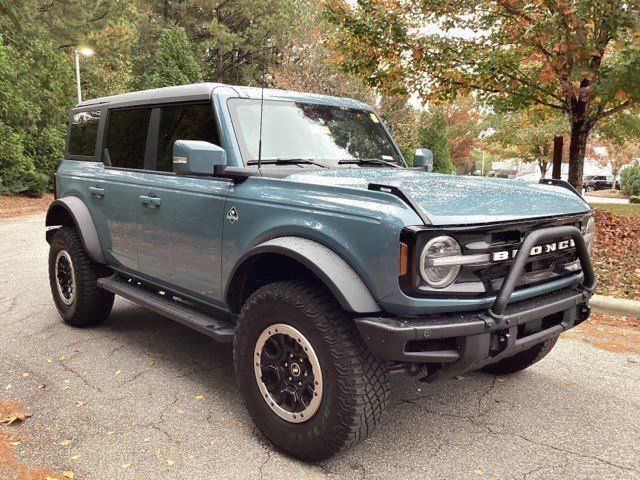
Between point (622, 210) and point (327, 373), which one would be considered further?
point (622, 210)

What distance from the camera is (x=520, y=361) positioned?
388 cm

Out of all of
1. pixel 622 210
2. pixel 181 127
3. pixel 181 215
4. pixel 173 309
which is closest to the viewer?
pixel 181 215

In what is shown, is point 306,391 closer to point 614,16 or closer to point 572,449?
point 572,449

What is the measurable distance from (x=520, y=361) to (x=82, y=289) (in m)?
3.63

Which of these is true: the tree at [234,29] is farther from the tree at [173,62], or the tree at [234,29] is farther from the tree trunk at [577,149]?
the tree trunk at [577,149]

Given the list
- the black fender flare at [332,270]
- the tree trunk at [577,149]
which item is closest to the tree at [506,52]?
the tree trunk at [577,149]

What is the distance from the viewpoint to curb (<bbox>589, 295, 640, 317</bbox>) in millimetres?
5602

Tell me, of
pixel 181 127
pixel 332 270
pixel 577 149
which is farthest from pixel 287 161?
pixel 577 149

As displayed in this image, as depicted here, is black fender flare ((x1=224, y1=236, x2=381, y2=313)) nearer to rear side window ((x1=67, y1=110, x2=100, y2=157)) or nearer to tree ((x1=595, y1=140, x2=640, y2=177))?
rear side window ((x1=67, y1=110, x2=100, y2=157))

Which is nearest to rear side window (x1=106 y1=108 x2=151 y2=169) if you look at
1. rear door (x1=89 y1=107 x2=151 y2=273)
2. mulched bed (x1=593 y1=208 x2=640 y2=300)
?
rear door (x1=89 y1=107 x2=151 y2=273)

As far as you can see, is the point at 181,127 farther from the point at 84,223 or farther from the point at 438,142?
the point at 438,142

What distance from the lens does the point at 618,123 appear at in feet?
42.2

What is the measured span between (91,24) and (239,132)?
2526 cm

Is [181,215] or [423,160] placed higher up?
[423,160]
